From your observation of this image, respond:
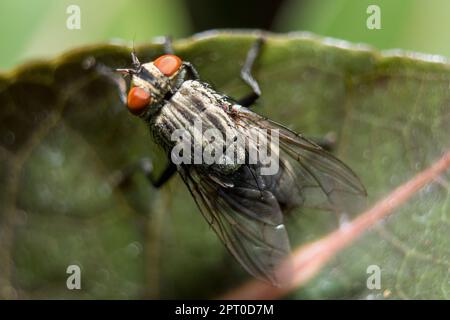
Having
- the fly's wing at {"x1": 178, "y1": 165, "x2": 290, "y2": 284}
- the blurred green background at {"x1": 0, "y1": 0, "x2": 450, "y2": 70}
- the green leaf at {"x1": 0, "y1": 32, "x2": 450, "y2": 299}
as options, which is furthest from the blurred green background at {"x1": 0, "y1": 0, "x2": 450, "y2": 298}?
the blurred green background at {"x1": 0, "y1": 0, "x2": 450, "y2": 70}

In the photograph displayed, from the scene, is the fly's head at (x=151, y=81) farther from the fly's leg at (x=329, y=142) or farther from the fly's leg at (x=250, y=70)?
the fly's leg at (x=329, y=142)

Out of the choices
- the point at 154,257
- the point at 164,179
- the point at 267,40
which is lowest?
the point at 154,257

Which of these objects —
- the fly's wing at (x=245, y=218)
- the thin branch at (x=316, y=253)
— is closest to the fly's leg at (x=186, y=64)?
the fly's wing at (x=245, y=218)

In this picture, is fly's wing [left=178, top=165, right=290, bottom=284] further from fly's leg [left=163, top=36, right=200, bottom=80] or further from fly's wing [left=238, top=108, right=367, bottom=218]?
fly's leg [left=163, top=36, right=200, bottom=80]

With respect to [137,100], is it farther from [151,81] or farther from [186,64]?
[186,64]
